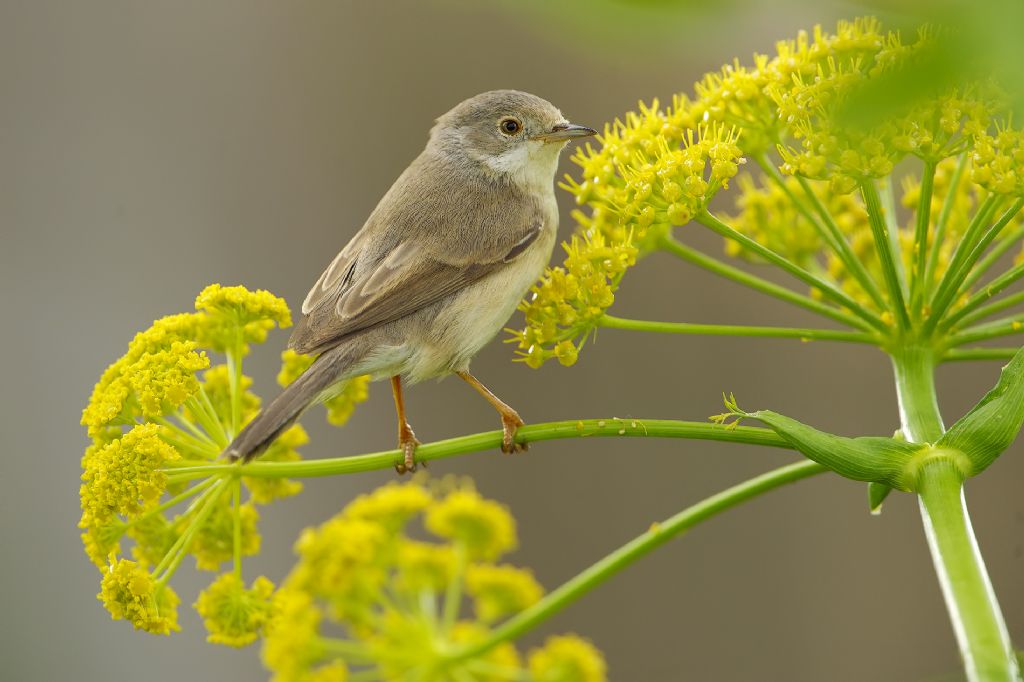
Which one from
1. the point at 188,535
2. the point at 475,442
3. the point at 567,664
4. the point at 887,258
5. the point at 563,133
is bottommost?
the point at 567,664

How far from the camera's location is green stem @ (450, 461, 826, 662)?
1357 millimetres

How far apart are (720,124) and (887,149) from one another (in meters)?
0.97

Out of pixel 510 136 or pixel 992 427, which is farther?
pixel 510 136

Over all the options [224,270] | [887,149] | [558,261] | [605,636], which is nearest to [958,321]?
[887,149]

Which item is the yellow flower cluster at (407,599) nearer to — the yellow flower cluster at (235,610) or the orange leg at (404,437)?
the yellow flower cluster at (235,610)

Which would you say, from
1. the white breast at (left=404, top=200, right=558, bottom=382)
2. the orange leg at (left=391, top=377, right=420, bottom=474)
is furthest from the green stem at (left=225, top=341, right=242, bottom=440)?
the white breast at (left=404, top=200, right=558, bottom=382)

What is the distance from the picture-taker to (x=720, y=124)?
2.46 meters

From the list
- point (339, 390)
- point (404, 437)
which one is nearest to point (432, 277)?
point (404, 437)

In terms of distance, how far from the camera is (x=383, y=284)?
9.95 feet

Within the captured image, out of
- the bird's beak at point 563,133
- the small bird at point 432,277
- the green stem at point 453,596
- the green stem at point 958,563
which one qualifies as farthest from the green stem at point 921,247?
the bird's beak at point 563,133

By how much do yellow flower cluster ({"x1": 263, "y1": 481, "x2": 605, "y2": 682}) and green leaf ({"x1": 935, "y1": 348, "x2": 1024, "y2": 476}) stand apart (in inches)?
31.8

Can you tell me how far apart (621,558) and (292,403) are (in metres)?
0.93

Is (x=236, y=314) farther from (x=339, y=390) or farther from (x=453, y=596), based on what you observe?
(x=453, y=596)

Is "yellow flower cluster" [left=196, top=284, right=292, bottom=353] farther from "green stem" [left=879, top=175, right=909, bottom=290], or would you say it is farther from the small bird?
"green stem" [left=879, top=175, right=909, bottom=290]
